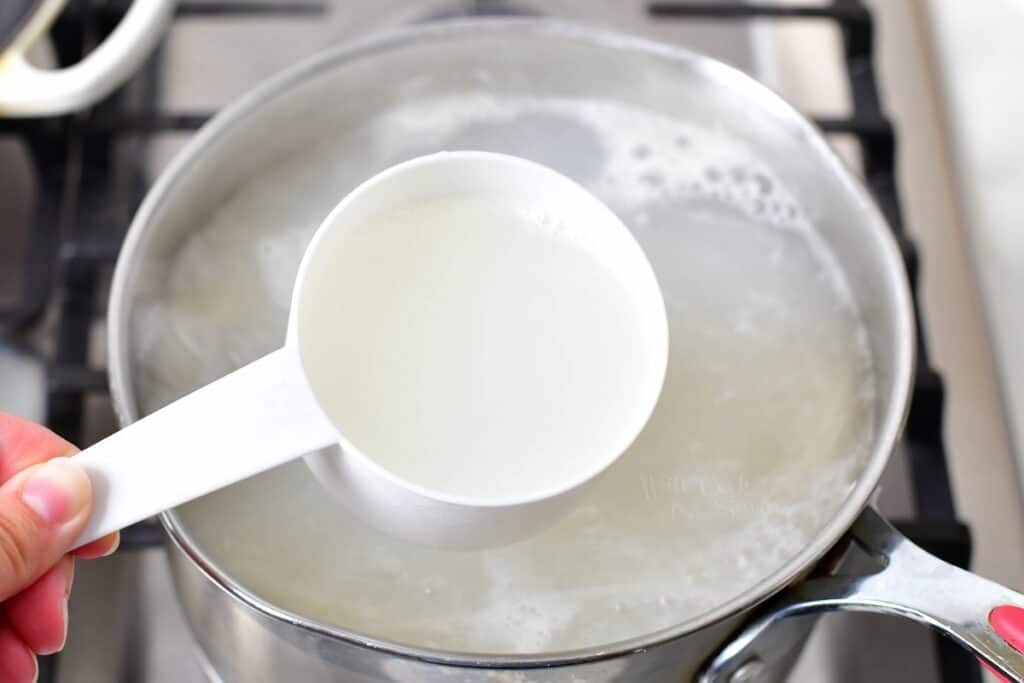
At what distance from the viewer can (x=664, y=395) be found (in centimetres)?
52

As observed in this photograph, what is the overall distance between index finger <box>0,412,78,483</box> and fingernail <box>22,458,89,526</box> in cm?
5

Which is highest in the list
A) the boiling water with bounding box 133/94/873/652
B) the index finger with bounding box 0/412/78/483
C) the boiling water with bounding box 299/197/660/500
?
the boiling water with bounding box 299/197/660/500

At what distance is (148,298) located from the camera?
53cm

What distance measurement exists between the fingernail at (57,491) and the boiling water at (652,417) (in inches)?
3.0

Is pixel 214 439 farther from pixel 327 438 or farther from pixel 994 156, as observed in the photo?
pixel 994 156

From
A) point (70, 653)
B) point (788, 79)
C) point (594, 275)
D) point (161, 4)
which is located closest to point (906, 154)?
point (788, 79)

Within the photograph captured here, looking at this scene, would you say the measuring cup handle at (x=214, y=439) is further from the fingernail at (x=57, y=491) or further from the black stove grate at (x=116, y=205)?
the black stove grate at (x=116, y=205)

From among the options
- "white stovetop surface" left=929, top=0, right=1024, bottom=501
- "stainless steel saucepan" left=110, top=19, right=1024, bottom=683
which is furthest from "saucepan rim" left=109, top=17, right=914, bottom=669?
"white stovetop surface" left=929, top=0, right=1024, bottom=501

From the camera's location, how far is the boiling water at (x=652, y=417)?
47cm

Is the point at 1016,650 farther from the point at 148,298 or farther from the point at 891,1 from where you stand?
the point at 891,1

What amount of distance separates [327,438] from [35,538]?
0.11 m

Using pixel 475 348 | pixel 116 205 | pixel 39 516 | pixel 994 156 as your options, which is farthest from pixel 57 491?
pixel 994 156

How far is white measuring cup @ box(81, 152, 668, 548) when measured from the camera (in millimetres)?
399

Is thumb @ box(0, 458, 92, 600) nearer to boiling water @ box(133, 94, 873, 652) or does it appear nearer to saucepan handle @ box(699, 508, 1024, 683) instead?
boiling water @ box(133, 94, 873, 652)
